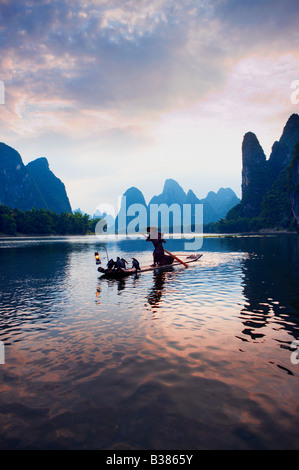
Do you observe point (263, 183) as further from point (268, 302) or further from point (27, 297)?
point (27, 297)

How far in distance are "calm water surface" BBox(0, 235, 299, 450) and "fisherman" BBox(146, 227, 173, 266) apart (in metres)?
11.3

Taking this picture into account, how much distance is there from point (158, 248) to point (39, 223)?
334 feet

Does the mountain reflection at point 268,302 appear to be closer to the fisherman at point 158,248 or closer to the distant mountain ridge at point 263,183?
the fisherman at point 158,248

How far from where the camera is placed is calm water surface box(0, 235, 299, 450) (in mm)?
4098

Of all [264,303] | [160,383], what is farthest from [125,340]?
[264,303]

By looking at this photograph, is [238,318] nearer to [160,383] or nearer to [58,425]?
[160,383]

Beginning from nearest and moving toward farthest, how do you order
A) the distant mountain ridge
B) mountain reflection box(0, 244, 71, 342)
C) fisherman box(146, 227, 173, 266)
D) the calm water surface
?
1. the calm water surface
2. mountain reflection box(0, 244, 71, 342)
3. fisherman box(146, 227, 173, 266)
4. the distant mountain ridge

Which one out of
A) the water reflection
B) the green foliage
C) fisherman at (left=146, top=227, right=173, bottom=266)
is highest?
the green foliage

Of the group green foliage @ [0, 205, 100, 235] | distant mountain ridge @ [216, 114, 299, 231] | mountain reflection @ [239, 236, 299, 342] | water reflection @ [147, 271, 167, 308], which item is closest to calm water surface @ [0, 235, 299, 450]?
mountain reflection @ [239, 236, 299, 342]

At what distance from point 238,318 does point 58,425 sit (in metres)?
7.18

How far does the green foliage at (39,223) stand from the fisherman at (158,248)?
92729mm

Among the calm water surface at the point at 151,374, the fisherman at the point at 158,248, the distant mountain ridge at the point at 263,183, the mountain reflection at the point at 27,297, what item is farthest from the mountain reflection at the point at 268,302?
the distant mountain ridge at the point at 263,183

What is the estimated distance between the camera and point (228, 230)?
15762cm

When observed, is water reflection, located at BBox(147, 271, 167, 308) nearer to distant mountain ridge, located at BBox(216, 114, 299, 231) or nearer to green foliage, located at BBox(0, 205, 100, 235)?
green foliage, located at BBox(0, 205, 100, 235)
